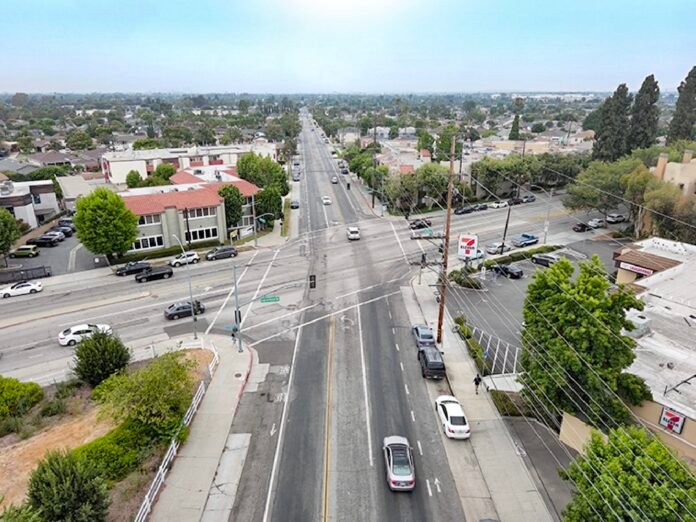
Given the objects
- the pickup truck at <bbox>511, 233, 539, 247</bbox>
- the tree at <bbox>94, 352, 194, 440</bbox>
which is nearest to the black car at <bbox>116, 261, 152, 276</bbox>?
the tree at <bbox>94, 352, 194, 440</bbox>

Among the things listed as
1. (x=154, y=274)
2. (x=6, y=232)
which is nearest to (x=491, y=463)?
(x=154, y=274)

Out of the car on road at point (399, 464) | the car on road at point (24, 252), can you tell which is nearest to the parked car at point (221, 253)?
the car on road at point (24, 252)

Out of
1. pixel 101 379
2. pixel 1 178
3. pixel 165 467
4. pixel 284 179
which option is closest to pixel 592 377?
pixel 165 467

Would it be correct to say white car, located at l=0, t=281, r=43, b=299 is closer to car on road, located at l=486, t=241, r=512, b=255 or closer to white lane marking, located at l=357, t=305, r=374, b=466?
white lane marking, located at l=357, t=305, r=374, b=466

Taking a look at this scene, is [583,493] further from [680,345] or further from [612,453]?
[680,345]

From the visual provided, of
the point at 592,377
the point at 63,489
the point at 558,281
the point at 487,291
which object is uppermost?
the point at 558,281
